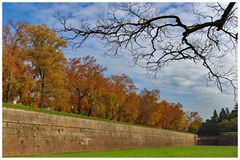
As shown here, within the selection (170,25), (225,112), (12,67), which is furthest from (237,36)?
(225,112)

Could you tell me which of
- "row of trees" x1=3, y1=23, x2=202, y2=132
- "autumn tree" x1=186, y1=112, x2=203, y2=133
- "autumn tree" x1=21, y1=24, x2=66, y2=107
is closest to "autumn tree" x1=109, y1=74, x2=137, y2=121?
"row of trees" x1=3, y1=23, x2=202, y2=132

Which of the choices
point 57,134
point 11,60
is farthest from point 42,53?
point 57,134

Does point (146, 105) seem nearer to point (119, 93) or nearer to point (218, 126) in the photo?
point (119, 93)

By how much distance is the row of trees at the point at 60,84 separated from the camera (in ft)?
80.1

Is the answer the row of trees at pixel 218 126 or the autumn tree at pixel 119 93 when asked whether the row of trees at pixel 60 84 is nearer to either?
the autumn tree at pixel 119 93

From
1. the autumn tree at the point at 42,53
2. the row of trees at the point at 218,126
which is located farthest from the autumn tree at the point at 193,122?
the autumn tree at the point at 42,53

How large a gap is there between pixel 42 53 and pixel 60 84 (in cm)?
274

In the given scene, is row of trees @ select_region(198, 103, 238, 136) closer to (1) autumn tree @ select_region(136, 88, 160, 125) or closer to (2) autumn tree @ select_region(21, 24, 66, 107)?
(1) autumn tree @ select_region(136, 88, 160, 125)

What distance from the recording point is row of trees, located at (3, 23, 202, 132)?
80.1 feet

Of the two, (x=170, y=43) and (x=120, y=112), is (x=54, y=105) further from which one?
(x=170, y=43)

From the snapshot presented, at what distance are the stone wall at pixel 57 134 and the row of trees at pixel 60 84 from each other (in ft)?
12.7

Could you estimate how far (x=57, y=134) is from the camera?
19.6 m

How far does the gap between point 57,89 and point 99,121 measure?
371 centimetres

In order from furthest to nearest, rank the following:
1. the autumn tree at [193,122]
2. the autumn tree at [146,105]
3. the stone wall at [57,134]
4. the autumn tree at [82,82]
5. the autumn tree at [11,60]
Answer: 1. the autumn tree at [193,122]
2. the autumn tree at [146,105]
3. the autumn tree at [82,82]
4. the autumn tree at [11,60]
5. the stone wall at [57,134]
